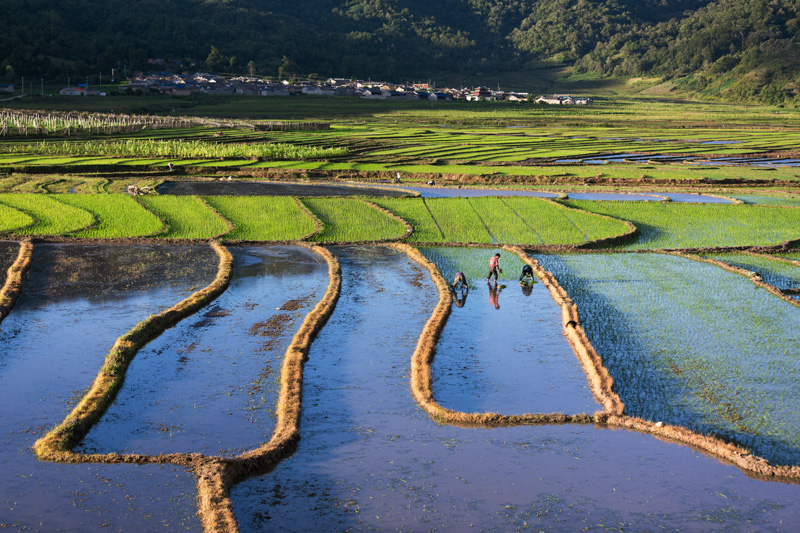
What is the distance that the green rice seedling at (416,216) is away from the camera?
78.3ft

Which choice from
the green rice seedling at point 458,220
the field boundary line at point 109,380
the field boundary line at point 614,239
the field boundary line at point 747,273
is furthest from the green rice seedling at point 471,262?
the field boundary line at point 109,380

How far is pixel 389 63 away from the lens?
154 m

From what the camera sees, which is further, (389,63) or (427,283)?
(389,63)

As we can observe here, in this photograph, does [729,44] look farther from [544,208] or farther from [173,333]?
[173,333]

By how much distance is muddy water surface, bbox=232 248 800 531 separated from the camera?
26.3 feet

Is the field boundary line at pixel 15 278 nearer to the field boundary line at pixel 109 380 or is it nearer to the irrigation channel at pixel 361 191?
the field boundary line at pixel 109 380

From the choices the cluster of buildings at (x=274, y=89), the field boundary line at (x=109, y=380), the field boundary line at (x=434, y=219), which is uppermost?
the cluster of buildings at (x=274, y=89)

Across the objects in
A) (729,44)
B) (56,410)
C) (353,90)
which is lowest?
(56,410)

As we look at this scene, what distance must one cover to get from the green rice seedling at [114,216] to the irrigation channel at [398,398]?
333 cm

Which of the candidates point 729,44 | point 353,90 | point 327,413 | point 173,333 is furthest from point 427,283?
point 729,44

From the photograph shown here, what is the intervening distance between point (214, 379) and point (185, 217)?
14.9 meters

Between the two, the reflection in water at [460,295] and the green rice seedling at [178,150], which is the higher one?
the green rice seedling at [178,150]

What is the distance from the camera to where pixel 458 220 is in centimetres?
2645

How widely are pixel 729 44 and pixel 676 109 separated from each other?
46.6 metres
